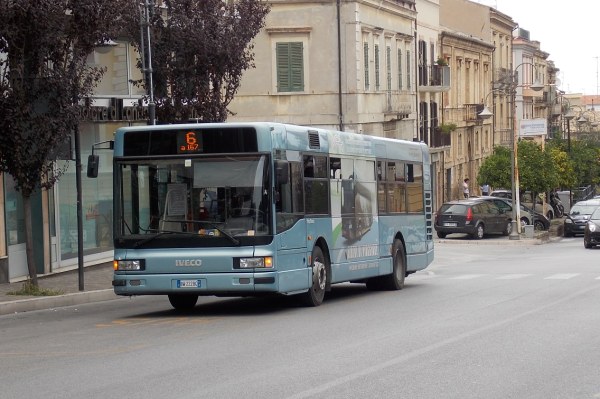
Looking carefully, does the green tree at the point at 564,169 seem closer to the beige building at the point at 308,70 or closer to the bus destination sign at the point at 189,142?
the beige building at the point at 308,70

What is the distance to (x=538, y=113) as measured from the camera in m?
99.9

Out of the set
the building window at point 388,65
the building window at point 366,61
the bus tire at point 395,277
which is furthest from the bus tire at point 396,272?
the building window at point 388,65

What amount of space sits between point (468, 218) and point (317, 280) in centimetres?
2935

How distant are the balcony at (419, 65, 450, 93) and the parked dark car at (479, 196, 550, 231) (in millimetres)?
9076

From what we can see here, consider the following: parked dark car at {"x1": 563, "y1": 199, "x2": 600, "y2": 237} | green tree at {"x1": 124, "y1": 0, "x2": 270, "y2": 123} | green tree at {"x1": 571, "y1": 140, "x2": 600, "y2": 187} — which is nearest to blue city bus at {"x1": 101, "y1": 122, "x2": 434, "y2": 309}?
green tree at {"x1": 124, "y1": 0, "x2": 270, "y2": 123}

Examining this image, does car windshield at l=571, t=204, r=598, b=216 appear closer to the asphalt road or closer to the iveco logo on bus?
the asphalt road

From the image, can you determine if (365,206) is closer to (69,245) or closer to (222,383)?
(69,245)

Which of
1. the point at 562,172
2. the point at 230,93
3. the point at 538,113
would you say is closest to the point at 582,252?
the point at 230,93

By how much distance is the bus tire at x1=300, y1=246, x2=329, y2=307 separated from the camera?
18422mm

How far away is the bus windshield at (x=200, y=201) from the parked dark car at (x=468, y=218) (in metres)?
31.3

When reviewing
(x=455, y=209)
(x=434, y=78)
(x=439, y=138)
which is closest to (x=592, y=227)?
(x=455, y=209)

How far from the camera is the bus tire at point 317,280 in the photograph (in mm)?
18422

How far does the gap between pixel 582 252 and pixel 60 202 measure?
2031 cm

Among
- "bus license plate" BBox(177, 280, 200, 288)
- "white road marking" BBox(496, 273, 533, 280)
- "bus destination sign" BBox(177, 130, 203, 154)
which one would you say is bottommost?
"white road marking" BBox(496, 273, 533, 280)
